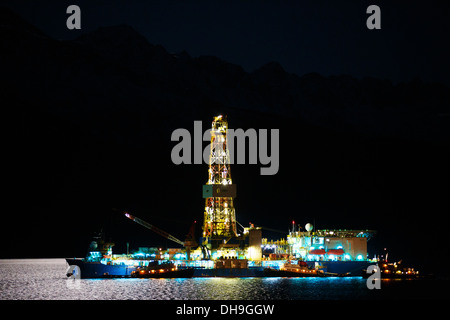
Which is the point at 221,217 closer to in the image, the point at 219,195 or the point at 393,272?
the point at 219,195

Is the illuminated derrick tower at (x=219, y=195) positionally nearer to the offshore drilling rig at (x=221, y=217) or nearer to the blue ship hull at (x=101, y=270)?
the offshore drilling rig at (x=221, y=217)

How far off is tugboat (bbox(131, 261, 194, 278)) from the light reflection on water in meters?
1.31

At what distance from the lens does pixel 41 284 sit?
134000mm

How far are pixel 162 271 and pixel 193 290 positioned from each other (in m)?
29.0

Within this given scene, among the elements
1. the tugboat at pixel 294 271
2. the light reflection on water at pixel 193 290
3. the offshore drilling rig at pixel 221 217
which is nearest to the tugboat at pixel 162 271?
the light reflection on water at pixel 193 290

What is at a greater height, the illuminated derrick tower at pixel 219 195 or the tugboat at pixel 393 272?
the illuminated derrick tower at pixel 219 195

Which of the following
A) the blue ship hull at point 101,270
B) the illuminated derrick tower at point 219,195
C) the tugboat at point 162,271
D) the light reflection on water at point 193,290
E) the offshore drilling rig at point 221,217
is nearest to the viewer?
the light reflection on water at point 193,290

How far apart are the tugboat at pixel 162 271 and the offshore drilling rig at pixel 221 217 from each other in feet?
31.2

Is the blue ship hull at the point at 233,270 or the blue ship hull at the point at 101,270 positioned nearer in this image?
the blue ship hull at the point at 101,270

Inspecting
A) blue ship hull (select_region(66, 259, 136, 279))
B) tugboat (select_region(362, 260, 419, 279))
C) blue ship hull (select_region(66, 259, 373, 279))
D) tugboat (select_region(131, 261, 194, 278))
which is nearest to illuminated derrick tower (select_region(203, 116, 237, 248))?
blue ship hull (select_region(66, 259, 373, 279))

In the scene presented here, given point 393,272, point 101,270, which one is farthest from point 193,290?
point 393,272

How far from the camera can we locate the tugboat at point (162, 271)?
13850 cm

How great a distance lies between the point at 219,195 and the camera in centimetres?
15062
